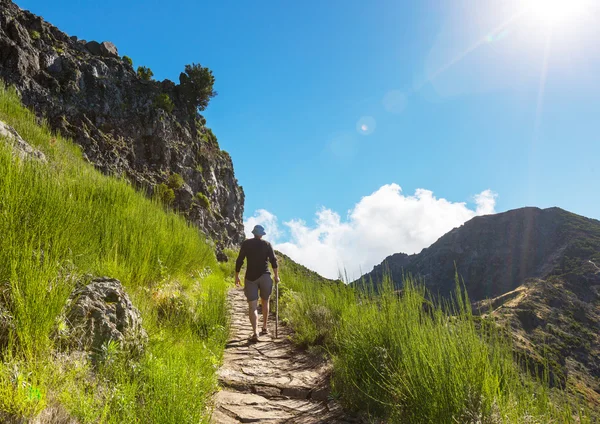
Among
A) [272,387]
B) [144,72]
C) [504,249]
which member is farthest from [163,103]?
[504,249]

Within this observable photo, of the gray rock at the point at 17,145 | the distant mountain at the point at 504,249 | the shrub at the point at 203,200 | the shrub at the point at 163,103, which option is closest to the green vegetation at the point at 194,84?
the shrub at the point at 163,103

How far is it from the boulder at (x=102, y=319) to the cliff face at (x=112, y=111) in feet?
61.7

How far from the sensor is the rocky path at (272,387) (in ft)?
10.2

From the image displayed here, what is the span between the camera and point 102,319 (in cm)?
228

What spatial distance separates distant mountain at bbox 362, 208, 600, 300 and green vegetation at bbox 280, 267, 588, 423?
71791mm

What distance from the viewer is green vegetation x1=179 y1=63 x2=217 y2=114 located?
151ft

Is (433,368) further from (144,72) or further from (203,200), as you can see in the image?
(144,72)

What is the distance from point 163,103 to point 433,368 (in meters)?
43.0

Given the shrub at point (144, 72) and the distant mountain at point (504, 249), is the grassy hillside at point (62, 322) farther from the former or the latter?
the distant mountain at point (504, 249)

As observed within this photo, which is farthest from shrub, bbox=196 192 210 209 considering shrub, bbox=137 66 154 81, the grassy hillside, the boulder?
the boulder

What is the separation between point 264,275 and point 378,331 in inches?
130

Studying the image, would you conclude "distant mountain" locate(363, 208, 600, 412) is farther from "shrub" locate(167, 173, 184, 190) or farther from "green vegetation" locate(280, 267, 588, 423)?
"shrub" locate(167, 173, 184, 190)

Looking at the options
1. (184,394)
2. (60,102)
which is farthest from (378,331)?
(60,102)

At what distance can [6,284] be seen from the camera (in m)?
1.87
